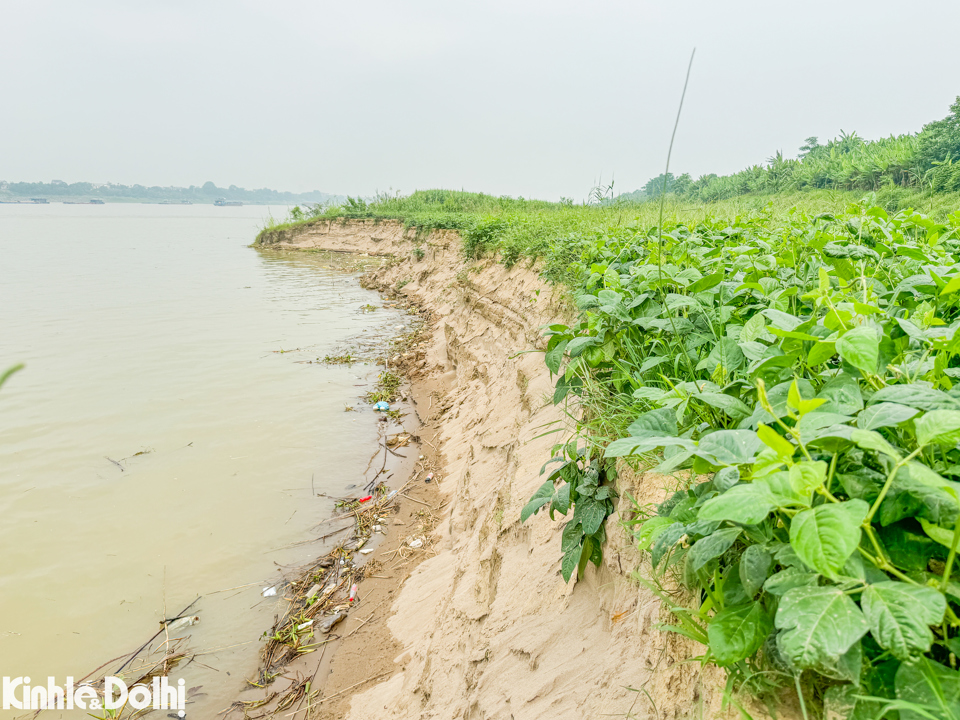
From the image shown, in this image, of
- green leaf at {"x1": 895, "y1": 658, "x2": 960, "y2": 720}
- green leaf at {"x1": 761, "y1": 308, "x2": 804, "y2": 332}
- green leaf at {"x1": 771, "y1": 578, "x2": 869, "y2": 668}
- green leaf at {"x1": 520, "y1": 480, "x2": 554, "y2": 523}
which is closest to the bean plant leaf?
green leaf at {"x1": 771, "y1": 578, "x2": 869, "y2": 668}

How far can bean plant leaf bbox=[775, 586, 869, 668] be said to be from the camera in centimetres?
77

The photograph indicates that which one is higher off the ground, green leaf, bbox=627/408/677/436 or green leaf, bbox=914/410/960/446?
green leaf, bbox=914/410/960/446

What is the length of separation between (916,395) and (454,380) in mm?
6721

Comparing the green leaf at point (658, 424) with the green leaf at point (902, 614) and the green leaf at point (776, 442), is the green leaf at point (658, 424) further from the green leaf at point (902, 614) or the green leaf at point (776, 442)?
the green leaf at point (902, 614)

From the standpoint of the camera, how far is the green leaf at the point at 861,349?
104 cm

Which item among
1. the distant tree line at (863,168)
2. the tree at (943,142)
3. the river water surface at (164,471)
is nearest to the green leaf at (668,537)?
the river water surface at (164,471)

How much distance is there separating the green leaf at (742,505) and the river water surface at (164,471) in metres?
1.39

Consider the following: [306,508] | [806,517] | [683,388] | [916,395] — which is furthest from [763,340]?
[306,508]

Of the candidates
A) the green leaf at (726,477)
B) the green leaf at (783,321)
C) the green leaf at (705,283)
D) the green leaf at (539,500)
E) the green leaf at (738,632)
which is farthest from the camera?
the green leaf at (539,500)

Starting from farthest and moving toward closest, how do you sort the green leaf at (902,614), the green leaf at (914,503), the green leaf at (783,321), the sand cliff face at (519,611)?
1. the sand cliff face at (519,611)
2. the green leaf at (783,321)
3. the green leaf at (914,503)
4. the green leaf at (902,614)

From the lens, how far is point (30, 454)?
19.1 feet

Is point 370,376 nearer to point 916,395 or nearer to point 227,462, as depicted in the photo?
point 227,462

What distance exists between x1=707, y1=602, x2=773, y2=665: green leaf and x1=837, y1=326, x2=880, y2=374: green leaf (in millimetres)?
537

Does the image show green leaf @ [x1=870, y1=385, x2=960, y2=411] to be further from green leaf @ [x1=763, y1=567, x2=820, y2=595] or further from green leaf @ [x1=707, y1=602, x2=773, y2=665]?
green leaf @ [x1=707, y1=602, x2=773, y2=665]
